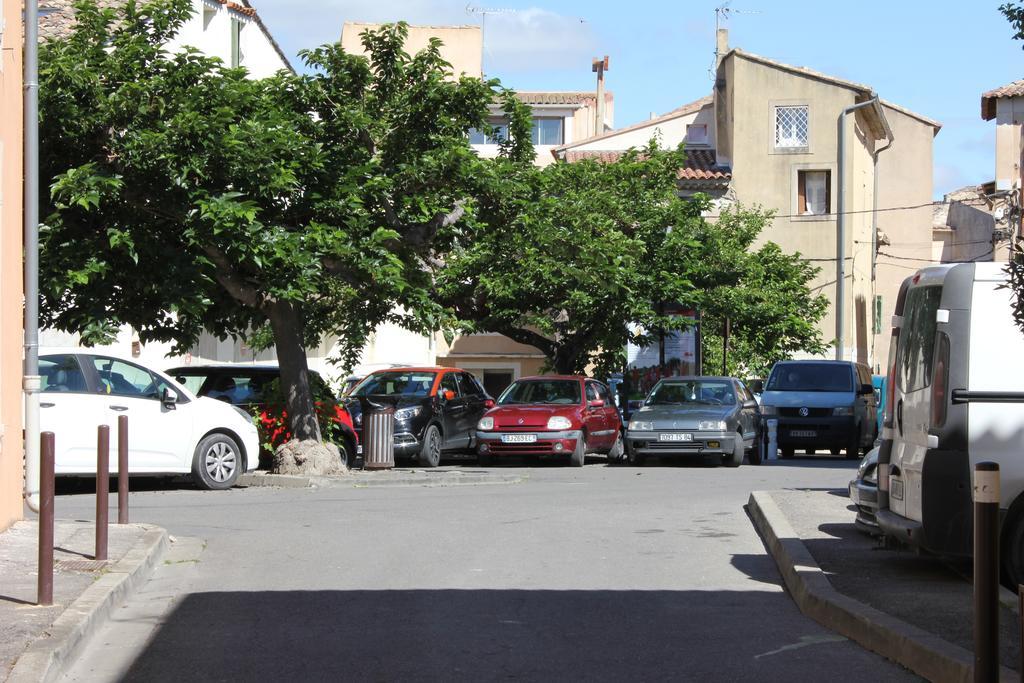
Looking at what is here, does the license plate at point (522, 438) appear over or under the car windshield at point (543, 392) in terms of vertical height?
under

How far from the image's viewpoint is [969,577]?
973 cm

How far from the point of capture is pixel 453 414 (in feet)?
80.2

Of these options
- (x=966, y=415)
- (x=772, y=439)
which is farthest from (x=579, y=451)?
(x=966, y=415)

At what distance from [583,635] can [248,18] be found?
116ft

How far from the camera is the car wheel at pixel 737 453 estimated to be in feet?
78.3

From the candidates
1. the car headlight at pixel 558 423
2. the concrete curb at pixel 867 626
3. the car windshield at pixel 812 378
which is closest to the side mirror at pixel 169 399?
the car headlight at pixel 558 423

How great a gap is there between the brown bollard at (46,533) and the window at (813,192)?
42.5 metres

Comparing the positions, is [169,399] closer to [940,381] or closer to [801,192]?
[940,381]

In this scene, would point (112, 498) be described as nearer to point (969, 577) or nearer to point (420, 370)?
point (420, 370)

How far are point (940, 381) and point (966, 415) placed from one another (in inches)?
11.2

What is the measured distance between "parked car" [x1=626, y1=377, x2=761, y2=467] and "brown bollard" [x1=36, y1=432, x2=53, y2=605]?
16.3 m

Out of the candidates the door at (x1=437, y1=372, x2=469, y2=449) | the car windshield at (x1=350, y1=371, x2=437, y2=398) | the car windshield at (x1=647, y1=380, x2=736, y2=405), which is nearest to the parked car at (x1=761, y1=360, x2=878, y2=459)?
the car windshield at (x1=647, y1=380, x2=736, y2=405)

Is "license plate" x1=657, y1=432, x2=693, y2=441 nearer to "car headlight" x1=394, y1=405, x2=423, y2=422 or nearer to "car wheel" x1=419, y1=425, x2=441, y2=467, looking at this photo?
"car wheel" x1=419, y1=425, x2=441, y2=467

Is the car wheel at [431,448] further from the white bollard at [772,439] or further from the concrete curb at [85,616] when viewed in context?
the concrete curb at [85,616]
